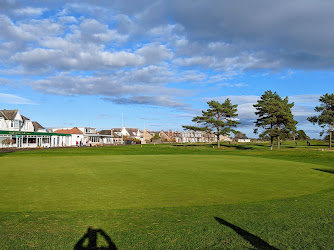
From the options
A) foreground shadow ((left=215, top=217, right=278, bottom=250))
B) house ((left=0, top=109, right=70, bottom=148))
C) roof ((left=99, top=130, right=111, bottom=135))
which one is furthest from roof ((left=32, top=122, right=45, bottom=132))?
foreground shadow ((left=215, top=217, right=278, bottom=250))

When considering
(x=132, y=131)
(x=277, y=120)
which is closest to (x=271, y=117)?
(x=277, y=120)

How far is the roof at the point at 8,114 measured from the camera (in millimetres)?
74688

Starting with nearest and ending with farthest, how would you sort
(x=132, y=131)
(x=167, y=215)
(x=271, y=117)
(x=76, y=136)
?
(x=167, y=215)
(x=271, y=117)
(x=76, y=136)
(x=132, y=131)

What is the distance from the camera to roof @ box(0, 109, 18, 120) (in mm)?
74688

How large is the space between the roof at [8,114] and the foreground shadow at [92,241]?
256ft

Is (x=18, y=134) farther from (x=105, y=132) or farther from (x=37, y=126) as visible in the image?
(x=105, y=132)

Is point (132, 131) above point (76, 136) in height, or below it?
above

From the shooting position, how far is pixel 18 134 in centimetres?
7250

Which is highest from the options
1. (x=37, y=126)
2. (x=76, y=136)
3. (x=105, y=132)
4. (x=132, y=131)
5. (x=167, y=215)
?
(x=132, y=131)

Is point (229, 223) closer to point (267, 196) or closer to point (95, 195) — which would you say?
point (267, 196)

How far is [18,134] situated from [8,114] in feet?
25.6

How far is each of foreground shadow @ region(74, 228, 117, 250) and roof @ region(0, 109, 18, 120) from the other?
78131 mm

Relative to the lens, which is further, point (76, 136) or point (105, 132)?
point (105, 132)

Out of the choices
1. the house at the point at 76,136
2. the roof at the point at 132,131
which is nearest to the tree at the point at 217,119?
the house at the point at 76,136
